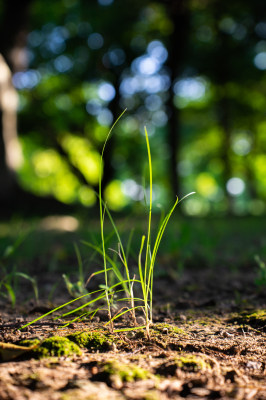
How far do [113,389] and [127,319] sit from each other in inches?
21.3

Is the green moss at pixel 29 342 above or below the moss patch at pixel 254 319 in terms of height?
above

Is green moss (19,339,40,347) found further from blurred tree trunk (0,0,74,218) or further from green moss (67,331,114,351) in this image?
blurred tree trunk (0,0,74,218)

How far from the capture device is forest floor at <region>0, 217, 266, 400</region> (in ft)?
2.43

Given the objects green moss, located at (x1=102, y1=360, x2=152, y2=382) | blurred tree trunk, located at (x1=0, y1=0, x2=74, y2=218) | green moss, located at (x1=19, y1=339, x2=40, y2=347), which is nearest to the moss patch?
green moss, located at (x1=102, y1=360, x2=152, y2=382)

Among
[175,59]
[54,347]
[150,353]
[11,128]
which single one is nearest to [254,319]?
[150,353]

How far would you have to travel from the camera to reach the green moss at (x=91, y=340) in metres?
1.00

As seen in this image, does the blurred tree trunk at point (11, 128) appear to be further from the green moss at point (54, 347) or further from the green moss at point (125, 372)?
the green moss at point (125, 372)

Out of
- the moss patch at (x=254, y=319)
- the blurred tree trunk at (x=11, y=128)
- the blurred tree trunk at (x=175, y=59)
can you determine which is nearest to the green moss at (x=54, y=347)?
the moss patch at (x=254, y=319)

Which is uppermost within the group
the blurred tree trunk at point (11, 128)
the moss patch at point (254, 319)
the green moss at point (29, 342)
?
the blurred tree trunk at point (11, 128)

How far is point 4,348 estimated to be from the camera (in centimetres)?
88

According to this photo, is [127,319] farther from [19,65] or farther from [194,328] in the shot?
[19,65]

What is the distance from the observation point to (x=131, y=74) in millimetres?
13484

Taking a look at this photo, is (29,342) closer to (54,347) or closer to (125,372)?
(54,347)

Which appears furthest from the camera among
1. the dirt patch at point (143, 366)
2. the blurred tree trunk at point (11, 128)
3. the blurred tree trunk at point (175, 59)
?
the blurred tree trunk at point (175, 59)
